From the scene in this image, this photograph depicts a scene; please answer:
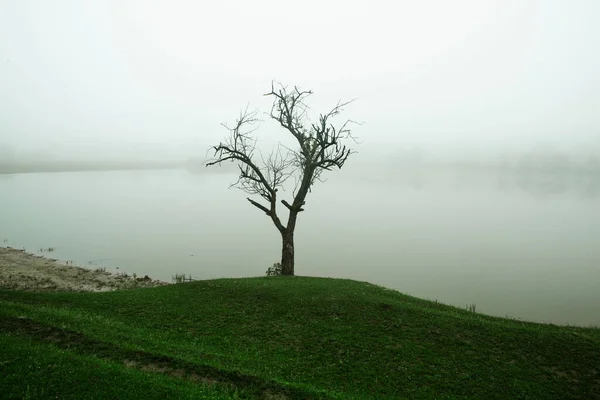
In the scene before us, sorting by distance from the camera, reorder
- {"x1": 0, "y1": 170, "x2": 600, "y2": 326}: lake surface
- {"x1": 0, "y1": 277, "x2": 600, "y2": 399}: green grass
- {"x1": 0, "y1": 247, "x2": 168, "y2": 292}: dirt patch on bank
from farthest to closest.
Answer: {"x1": 0, "y1": 170, "x2": 600, "y2": 326}: lake surface
{"x1": 0, "y1": 247, "x2": 168, "y2": 292}: dirt patch on bank
{"x1": 0, "y1": 277, "x2": 600, "y2": 399}: green grass

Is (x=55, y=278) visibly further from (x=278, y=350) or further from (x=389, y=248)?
(x=389, y=248)

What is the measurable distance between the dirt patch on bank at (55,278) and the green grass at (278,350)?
22.5ft

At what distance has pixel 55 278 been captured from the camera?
26.8 metres

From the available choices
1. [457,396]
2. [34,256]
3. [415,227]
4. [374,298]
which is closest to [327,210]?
[415,227]

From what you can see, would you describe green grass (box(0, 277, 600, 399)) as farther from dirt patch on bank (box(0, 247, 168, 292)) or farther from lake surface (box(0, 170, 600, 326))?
lake surface (box(0, 170, 600, 326))

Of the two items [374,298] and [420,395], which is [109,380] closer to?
[420,395]

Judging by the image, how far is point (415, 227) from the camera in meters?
59.7

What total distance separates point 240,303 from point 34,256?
3008 cm

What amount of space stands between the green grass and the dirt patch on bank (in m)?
6.86

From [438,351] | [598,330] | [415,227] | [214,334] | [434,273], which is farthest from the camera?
[415,227]

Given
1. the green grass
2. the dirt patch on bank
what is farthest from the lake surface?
the green grass

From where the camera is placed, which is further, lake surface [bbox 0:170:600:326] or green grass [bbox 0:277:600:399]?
lake surface [bbox 0:170:600:326]

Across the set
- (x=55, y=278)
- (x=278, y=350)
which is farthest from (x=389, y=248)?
(x=55, y=278)

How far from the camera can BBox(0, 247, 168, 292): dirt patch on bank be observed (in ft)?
80.2
